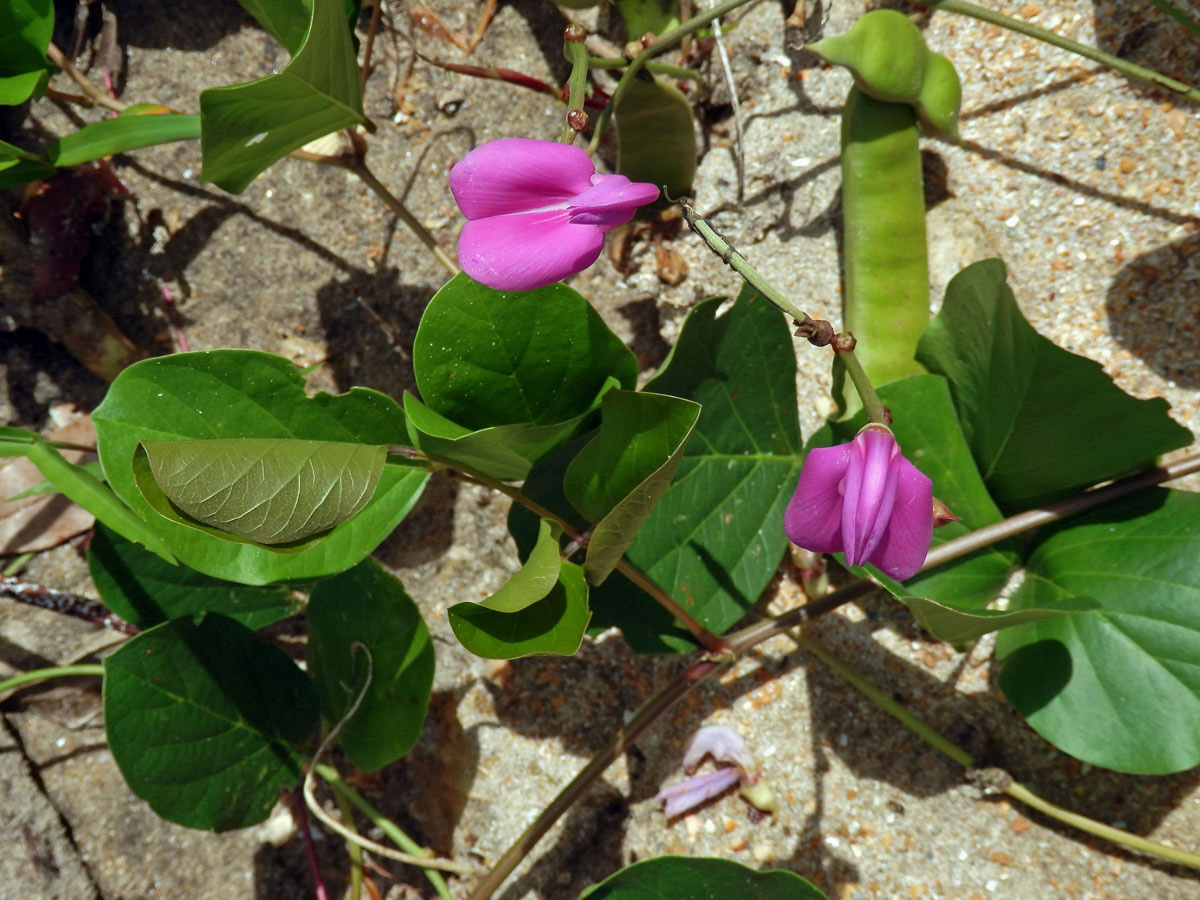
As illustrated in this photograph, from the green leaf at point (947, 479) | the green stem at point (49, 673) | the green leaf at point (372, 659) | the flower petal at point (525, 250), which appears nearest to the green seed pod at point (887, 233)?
the green leaf at point (947, 479)

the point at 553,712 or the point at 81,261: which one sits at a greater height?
the point at 81,261

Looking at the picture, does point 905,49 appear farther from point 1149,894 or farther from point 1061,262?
point 1149,894

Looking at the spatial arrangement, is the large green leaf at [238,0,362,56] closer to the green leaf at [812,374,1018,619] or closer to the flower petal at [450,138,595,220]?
the flower petal at [450,138,595,220]

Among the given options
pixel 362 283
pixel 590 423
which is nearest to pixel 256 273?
pixel 362 283

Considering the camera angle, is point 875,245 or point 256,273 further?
point 256,273

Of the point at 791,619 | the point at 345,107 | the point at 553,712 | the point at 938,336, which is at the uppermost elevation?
the point at 345,107

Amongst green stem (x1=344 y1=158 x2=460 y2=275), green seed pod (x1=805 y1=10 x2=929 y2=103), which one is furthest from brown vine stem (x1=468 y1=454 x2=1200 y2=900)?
green stem (x1=344 y1=158 x2=460 y2=275)
